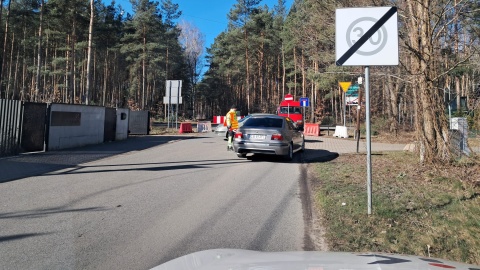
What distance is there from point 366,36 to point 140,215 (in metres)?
4.50

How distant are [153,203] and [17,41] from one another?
51.0m

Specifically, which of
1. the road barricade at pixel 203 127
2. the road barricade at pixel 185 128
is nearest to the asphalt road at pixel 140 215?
the road barricade at pixel 185 128

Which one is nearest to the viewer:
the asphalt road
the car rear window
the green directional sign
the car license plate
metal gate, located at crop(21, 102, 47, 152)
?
the asphalt road

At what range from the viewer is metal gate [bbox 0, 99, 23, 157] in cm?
1177

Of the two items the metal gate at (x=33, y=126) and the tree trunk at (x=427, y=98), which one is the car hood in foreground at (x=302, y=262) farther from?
the metal gate at (x=33, y=126)

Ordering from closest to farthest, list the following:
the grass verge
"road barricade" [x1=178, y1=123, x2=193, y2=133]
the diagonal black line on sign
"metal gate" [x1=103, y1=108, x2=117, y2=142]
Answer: the grass verge
the diagonal black line on sign
"metal gate" [x1=103, y1=108, x2=117, y2=142]
"road barricade" [x1=178, y1=123, x2=193, y2=133]

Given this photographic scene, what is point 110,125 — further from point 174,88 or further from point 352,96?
point 352,96

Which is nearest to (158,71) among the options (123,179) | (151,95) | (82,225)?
(151,95)

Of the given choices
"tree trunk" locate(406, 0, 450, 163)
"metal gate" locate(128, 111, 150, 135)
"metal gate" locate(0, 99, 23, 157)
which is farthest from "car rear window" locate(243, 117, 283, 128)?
"metal gate" locate(128, 111, 150, 135)

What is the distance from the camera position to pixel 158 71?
50.2 metres

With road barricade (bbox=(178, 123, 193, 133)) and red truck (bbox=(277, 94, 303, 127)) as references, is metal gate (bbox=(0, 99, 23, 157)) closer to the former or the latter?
road barricade (bbox=(178, 123, 193, 133))

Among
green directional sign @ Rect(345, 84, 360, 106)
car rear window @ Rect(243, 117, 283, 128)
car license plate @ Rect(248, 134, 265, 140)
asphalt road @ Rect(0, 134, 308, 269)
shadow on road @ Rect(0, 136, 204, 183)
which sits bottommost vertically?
asphalt road @ Rect(0, 134, 308, 269)

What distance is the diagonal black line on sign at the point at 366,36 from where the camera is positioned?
5.42 metres

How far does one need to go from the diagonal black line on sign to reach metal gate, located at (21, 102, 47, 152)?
1137 centimetres
